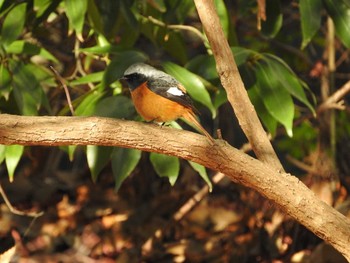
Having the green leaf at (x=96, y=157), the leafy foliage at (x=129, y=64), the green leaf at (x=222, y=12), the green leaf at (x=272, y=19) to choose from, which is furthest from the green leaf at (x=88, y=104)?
the green leaf at (x=272, y=19)

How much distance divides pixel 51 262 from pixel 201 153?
2429 mm

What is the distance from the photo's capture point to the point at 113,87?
4.22 metres

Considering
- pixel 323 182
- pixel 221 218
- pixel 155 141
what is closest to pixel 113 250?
pixel 221 218

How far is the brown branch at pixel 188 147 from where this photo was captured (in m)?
2.84

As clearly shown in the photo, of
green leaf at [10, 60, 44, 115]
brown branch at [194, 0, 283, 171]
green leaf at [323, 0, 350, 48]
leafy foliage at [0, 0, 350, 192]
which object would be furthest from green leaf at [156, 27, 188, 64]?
brown branch at [194, 0, 283, 171]

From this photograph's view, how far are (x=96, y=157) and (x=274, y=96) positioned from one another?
92 cm

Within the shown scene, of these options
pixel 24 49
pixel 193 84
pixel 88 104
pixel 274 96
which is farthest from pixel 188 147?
pixel 24 49

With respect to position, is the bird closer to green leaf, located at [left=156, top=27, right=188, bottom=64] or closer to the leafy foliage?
the leafy foliage

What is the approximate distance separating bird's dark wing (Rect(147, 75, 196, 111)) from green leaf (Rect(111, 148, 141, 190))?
0.55 m

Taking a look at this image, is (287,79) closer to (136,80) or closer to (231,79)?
(136,80)

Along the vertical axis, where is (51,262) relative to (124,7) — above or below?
below

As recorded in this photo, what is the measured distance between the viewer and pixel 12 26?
409cm

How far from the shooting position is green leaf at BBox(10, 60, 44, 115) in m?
4.13

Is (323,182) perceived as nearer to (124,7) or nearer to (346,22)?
(346,22)
